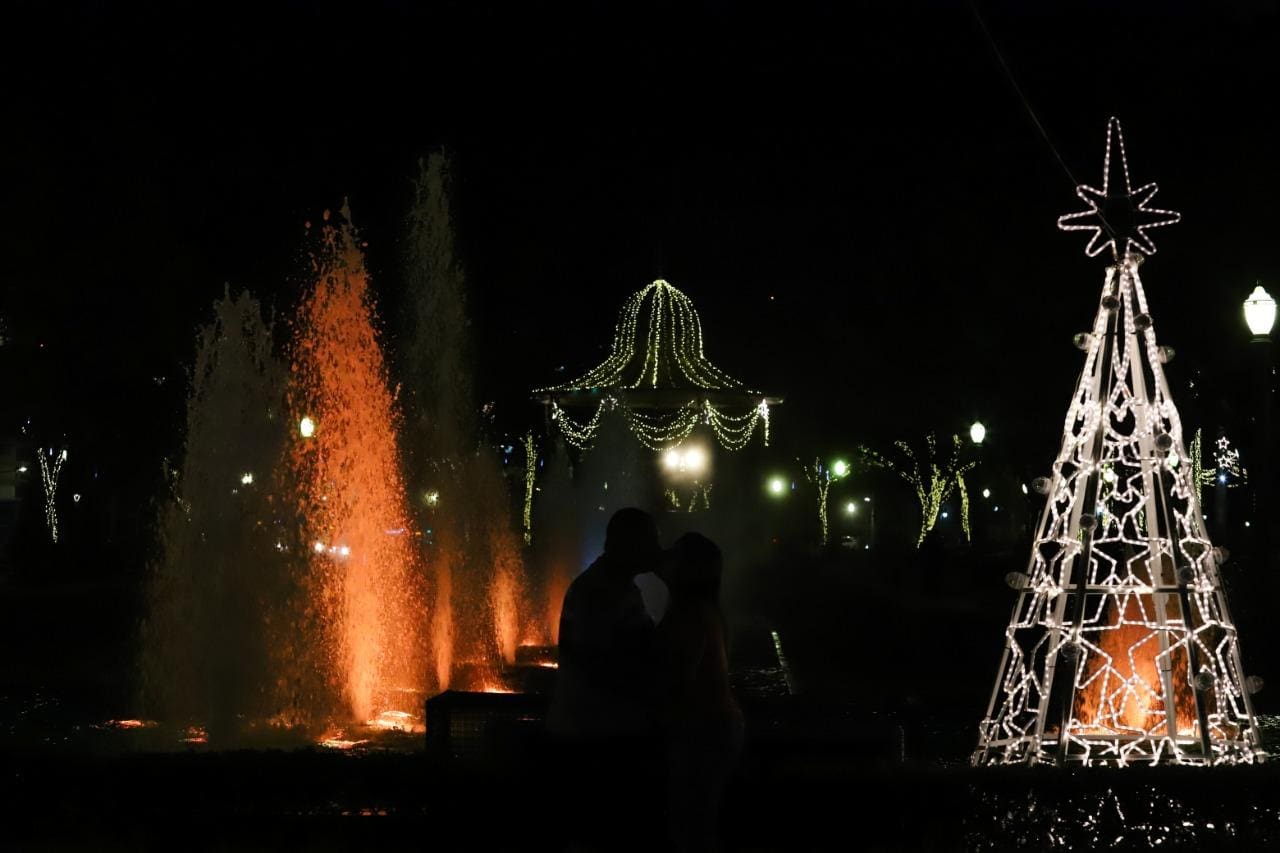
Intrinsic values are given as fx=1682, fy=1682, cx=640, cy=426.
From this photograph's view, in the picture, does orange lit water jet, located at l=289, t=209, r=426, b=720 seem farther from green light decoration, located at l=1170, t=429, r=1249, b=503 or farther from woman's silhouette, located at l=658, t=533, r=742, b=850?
green light decoration, located at l=1170, t=429, r=1249, b=503

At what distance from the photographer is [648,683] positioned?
22.5 ft

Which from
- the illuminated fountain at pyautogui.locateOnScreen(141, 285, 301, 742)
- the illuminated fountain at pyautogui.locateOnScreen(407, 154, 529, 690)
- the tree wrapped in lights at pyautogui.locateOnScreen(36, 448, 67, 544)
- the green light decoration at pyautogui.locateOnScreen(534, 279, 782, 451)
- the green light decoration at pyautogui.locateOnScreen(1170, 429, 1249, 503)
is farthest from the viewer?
the tree wrapped in lights at pyautogui.locateOnScreen(36, 448, 67, 544)

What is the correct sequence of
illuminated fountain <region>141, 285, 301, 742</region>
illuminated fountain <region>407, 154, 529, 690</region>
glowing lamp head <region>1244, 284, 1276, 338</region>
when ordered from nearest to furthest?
glowing lamp head <region>1244, 284, 1276, 338</region>, illuminated fountain <region>141, 285, 301, 742</region>, illuminated fountain <region>407, 154, 529, 690</region>

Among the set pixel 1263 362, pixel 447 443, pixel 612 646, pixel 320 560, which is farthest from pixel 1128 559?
pixel 447 443

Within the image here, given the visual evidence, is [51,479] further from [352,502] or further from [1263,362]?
[1263,362]

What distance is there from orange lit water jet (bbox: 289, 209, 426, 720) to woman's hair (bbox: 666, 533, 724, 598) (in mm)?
9355

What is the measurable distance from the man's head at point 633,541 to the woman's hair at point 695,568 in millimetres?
99

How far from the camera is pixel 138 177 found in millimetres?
26781

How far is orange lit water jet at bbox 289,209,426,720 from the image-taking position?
17.6 meters

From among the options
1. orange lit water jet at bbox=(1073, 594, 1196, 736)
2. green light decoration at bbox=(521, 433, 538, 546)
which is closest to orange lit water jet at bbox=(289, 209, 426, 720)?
orange lit water jet at bbox=(1073, 594, 1196, 736)

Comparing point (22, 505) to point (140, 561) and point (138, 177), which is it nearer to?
point (140, 561)

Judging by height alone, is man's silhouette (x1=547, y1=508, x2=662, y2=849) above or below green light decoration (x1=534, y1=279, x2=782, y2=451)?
below

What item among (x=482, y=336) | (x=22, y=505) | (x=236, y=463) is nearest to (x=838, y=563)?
(x=482, y=336)

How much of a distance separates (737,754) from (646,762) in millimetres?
381
